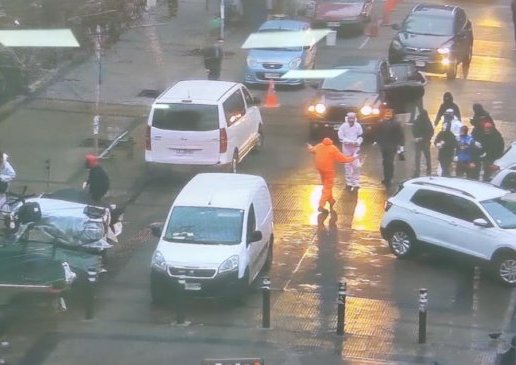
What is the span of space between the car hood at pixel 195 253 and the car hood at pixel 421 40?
17922mm

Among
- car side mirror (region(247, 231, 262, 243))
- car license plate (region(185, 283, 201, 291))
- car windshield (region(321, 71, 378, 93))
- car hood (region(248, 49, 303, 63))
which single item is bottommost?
car hood (region(248, 49, 303, 63))

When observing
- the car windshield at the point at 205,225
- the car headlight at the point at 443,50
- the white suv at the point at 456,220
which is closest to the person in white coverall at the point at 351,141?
the white suv at the point at 456,220

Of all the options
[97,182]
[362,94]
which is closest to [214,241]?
[97,182]

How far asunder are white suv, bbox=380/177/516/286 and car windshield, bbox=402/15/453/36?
15.7 meters

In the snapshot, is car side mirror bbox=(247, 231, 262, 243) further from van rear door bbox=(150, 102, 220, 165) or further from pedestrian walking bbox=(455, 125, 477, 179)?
pedestrian walking bbox=(455, 125, 477, 179)

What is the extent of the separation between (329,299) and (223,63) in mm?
18573

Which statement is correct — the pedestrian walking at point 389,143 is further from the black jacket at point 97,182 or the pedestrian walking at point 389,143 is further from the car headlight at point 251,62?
the car headlight at point 251,62

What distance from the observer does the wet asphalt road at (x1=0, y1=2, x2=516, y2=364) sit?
17.4m

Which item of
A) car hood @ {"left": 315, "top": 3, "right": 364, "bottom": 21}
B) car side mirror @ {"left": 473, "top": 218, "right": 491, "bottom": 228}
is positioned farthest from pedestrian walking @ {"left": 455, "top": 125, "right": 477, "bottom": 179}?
car hood @ {"left": 315, "top": 3, "right": 364, "bottom": 21}

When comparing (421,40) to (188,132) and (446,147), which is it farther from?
(188,132)

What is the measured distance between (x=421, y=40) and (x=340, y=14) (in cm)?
570

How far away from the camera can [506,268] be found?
19.0 meters

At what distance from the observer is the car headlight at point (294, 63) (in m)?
33.6

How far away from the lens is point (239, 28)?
41.2m
